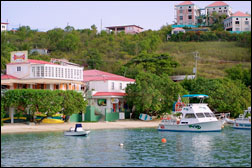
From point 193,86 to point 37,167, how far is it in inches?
2032

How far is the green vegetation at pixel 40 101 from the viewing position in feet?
179

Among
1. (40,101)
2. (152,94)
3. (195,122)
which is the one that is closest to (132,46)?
(152,94)

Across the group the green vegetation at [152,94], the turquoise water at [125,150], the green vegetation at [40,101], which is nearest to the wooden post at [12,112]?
the green vegetation at [40,101]

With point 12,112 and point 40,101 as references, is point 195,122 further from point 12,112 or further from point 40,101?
point 12,112

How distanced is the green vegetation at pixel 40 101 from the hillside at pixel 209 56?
162 ft

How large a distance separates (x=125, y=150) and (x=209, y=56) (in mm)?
90603

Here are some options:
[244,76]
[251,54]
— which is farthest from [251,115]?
[251,54]

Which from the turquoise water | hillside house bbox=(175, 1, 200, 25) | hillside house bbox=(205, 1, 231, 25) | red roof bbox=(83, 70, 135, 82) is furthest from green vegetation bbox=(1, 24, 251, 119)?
the turquoise water

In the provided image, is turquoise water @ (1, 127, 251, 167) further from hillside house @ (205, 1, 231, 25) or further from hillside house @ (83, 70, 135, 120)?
hillside house @ (205, 1, 231, 25)

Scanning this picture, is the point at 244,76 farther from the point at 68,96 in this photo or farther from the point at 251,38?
the point at 68,96

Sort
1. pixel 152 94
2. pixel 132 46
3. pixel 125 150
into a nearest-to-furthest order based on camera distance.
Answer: pixel 125 150, pixel 152 94, pixel 132 46

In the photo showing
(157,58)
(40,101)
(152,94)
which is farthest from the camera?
(157,58)

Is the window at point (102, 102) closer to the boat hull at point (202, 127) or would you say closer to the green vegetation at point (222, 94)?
the green vegetation at point (222, 94)

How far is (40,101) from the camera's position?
55.0 m
